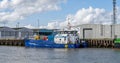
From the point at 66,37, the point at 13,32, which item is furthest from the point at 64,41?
the point at 13,32

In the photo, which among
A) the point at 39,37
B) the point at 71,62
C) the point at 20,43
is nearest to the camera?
the point at 71,62

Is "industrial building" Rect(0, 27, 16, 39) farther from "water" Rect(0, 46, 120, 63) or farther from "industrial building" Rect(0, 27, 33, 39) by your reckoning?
"water" Rect(0, 46, 120, 63)

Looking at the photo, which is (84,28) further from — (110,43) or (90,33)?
(110,43)

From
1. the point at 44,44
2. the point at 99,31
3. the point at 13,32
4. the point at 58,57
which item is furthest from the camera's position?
the point at 13,32

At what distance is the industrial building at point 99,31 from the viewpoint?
121188mm

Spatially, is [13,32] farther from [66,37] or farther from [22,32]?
[66,37]

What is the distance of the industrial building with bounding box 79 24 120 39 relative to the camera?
121 meters

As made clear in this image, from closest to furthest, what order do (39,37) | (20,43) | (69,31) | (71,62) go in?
(71,62) → (69,31) → (39,37) → (20,43)

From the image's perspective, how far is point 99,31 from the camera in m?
123

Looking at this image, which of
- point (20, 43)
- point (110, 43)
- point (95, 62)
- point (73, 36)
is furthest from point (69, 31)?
point (95, 62)

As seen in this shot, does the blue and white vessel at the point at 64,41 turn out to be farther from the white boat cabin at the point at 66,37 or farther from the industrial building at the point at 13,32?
the industrial building at the point at 13,32

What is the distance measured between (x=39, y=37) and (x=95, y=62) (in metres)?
59.7

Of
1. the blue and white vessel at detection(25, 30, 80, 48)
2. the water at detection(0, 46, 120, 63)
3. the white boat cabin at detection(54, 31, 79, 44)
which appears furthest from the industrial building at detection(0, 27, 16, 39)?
the water at detection(0, 46, 120, 63)

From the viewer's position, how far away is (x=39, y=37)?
119062 millimetres
